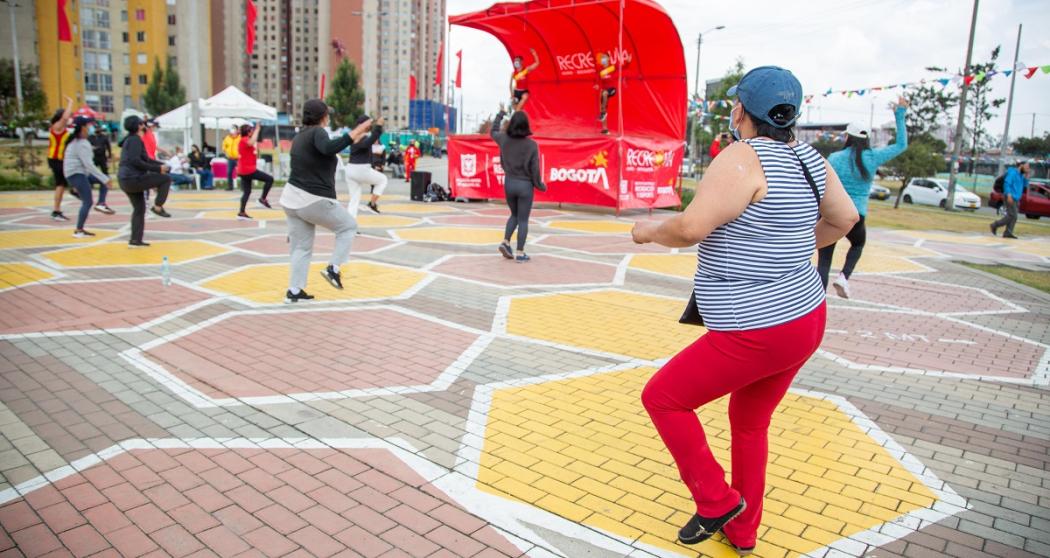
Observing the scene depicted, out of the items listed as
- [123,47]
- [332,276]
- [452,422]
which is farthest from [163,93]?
[452,422]

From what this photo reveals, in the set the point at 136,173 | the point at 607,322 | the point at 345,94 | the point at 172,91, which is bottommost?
the point at 607,322

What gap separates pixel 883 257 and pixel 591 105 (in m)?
9.39

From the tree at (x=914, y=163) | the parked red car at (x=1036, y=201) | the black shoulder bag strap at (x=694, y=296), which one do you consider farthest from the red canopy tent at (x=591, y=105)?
the parked red car at (x=1036, y=201)

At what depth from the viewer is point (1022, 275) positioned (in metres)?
11.2

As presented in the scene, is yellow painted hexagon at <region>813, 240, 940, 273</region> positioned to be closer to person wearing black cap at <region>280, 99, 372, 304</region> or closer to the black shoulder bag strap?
person wearing black cap at <region>280, 99, 372, 304</region>

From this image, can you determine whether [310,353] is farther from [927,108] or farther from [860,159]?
[927,108]

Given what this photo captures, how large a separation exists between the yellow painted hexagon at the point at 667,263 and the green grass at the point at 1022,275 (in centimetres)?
470

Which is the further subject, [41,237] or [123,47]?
[123,47]

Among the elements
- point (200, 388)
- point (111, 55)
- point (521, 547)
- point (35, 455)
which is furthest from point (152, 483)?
point (111, 55)

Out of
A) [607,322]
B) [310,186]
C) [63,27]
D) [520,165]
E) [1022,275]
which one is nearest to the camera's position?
[310,186]

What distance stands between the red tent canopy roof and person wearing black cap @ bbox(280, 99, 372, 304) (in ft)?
36.4

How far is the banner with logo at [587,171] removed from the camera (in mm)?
16125

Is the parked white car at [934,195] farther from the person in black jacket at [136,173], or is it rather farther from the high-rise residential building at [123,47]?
the high-rise residential building at [123,47]

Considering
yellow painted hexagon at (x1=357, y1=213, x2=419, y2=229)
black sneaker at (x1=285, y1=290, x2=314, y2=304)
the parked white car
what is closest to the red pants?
black sneaker at (x1=285, y1=290, x2=314, y2=304)
